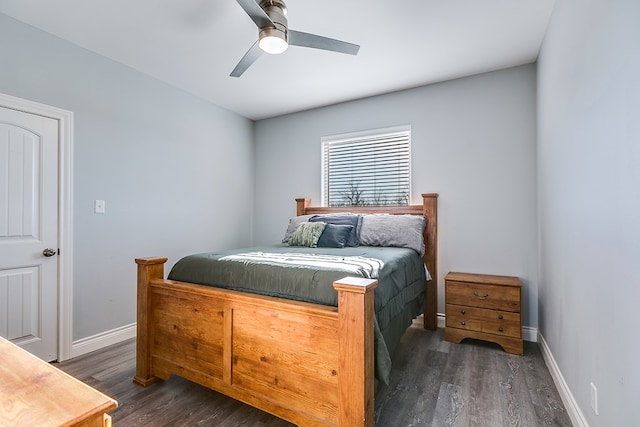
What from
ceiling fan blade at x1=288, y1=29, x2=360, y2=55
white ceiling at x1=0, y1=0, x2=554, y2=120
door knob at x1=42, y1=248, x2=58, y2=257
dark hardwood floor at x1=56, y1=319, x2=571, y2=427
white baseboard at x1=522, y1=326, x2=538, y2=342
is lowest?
dark hardwood floor at x1=56, y1=319, x2=571, y2=427

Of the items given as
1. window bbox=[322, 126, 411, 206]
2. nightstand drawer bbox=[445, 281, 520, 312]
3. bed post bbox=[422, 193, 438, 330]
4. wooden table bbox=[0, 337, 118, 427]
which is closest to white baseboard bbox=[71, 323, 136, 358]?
wooden table bbox=[0, 337, 118, 427]

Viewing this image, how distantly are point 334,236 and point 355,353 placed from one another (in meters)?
1.70

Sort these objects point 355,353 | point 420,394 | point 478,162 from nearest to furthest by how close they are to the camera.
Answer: point 355,353 → point 420,394 → point 478,162

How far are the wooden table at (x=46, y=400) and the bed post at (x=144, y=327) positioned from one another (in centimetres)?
138

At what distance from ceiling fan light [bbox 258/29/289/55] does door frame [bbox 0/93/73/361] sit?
187 cm

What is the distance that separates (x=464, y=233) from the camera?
126 inches

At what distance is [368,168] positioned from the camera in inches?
152

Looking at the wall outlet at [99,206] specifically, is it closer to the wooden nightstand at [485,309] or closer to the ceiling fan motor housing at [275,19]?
the ceiling fan motor housing at [275,19]

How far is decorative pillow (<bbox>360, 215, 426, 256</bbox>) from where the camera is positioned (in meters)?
3.03

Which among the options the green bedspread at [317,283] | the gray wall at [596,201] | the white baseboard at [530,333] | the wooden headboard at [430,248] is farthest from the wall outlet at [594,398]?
the wooden headboard at [430,248]

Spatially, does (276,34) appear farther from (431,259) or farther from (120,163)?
(431,259)

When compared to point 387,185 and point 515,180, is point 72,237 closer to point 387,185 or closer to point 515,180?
point 387,185

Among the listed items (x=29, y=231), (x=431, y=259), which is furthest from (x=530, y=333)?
(x=29, y=231)

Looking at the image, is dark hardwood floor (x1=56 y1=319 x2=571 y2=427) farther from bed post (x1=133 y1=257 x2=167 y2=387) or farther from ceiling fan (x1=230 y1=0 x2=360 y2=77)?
ceiling fan (x1=230 y1=0 x2=360 y2=77)
